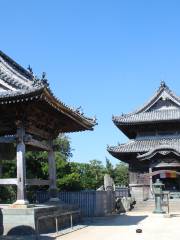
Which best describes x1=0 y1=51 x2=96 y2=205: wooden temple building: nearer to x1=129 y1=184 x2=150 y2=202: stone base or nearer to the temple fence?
the temple fence

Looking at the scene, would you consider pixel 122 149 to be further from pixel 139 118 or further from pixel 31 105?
pixel 31 105

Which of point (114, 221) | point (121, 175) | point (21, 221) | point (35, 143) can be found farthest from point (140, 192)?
point (121, 175)

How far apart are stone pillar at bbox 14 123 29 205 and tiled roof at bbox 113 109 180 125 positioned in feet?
82.1

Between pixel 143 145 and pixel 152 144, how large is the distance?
33.4 inches

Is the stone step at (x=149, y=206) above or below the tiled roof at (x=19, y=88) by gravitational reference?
below

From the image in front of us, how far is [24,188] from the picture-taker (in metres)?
16.8

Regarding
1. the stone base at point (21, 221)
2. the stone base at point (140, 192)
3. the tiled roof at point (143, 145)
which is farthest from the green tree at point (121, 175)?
the stone base at point (21, 221)

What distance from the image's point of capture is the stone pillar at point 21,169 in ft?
54.4

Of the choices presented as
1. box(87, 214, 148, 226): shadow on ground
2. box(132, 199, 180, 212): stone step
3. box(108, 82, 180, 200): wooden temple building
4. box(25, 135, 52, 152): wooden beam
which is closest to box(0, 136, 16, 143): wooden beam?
box(25, 135, 52, 152): wooden beam

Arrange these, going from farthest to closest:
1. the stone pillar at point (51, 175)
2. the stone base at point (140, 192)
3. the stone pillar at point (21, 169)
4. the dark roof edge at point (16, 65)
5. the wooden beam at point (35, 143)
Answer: the stone base at point (140, 192) < the stone pillar at point (51, 175) < the dark roof edge at point (16, 65) < the wooden beam at point (35, 143) < the stone pillar at point (21, 169)

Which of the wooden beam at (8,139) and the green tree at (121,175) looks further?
the green tree at (121,175)

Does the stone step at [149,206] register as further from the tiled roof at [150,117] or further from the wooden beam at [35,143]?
the wooden beam at [35,143]

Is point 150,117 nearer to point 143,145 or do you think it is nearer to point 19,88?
point 143,145

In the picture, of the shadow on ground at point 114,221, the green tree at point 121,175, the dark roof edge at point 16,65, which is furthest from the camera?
the green tree at point 121,175
